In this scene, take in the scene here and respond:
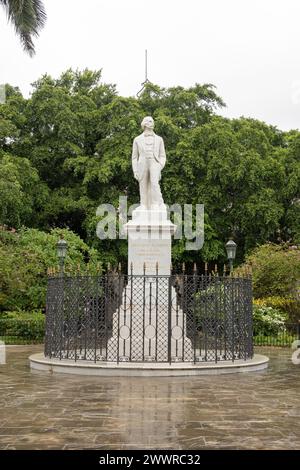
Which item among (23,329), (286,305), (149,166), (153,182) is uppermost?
(149,166)

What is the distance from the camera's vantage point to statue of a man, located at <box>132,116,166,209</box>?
639 inches

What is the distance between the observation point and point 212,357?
14.7 meters

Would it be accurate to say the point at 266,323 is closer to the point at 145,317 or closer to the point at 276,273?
the point at 276,273

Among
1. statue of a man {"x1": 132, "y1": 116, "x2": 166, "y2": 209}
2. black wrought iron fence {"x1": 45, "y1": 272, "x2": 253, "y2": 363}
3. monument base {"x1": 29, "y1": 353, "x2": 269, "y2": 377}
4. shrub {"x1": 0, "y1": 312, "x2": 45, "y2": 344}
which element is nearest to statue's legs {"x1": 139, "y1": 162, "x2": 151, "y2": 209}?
statue of a man {"x1": 132, "y1": 116, "x2": 166, "y2": 209}

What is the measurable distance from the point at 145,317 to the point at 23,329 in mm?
9384

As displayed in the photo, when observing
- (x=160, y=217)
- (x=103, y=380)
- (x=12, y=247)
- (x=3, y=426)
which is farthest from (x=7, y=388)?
(x=12, y=247)

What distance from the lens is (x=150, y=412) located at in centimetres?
896

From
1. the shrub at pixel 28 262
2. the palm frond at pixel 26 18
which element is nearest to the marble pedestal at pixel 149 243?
the palm frond at pixel 26 18

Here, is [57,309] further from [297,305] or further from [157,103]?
[157,103]

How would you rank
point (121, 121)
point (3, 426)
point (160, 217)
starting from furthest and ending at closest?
point (121, 121), point (160, 217), point (3, 426)

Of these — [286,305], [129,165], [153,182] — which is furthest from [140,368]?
[129,165]

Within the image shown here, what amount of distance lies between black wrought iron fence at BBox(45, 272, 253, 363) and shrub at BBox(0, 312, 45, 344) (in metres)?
8.02

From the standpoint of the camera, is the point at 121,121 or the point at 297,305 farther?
the point at 121,121
